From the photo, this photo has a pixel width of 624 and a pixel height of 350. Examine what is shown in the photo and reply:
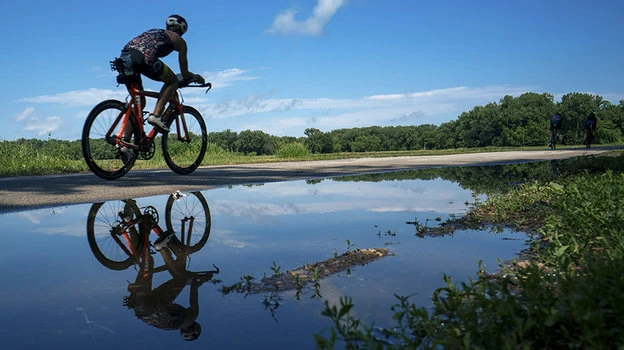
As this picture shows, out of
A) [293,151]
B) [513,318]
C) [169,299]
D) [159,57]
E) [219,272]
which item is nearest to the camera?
[513,318]

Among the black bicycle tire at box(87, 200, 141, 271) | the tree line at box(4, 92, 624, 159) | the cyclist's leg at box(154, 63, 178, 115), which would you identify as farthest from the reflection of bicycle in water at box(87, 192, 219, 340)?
the tree line at box(4, 92, 624, 159)

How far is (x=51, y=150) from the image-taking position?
46.0 feet

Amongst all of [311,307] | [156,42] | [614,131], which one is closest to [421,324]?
[311,307]

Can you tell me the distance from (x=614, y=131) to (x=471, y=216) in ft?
358

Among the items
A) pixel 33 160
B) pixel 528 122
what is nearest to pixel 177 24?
pixel 33 160

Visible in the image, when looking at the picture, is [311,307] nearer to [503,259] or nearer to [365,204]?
[503,259]

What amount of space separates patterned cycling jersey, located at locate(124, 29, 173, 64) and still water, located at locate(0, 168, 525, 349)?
2.51 meters

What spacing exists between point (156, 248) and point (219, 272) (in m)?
0.84

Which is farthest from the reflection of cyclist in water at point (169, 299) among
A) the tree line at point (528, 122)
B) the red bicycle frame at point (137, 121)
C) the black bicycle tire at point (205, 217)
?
the tree line at point (528, 122)

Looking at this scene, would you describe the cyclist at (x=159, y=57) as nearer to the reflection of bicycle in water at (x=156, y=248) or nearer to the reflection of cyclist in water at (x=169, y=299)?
the reflection of bicycle in water at (x=156, y=248)

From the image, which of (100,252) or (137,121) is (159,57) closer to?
(137,121)

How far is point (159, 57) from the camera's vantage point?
7293 millimetres

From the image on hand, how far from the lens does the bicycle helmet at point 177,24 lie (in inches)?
293

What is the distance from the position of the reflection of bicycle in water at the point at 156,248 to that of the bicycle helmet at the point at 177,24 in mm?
2955
